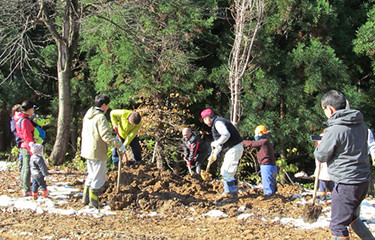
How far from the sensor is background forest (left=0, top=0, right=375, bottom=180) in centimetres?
940

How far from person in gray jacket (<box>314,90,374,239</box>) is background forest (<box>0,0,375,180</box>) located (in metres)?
5.78

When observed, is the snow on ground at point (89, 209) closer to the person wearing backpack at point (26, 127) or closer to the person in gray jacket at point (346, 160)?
the person wearing backpack at point (26, 127)

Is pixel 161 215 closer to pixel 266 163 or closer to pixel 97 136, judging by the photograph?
pixel 97 136

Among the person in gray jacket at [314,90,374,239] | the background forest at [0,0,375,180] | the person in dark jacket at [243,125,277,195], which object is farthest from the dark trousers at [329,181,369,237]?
the background forest at [0,0,375,180]

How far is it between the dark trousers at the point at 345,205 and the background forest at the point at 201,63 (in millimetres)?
5985

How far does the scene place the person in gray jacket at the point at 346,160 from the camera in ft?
11.3

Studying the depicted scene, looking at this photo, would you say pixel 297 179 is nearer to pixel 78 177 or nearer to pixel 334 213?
pixel 78 177

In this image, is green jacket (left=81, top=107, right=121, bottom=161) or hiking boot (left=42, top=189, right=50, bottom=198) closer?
green jacket (left=81, top=107, right=121, bottom=161)

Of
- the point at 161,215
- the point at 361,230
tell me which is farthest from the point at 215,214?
the point at 361,230

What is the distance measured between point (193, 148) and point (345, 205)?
192 inches

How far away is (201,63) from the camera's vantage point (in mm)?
11422

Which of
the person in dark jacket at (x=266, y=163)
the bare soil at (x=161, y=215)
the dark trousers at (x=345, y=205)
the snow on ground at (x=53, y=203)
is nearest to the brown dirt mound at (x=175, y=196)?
the bare soil at (x=161, y=215)

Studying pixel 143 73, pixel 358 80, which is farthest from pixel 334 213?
pixel 358 80

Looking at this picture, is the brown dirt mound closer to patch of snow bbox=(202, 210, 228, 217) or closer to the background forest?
patch of snow bbox=(202, 210, 228, 217)
